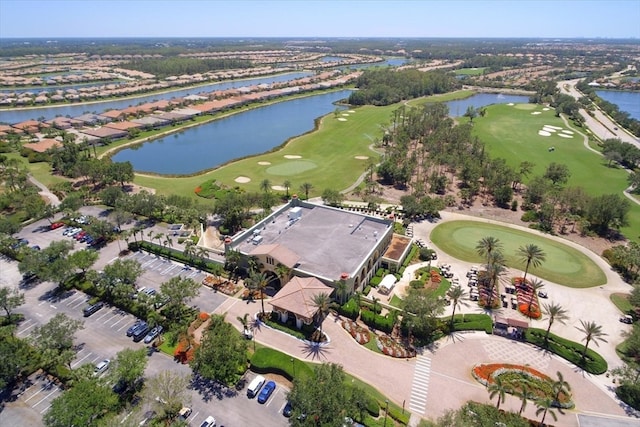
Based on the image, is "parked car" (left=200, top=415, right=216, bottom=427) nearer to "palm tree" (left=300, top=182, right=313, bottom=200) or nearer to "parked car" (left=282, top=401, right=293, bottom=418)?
"parked car" (left=282, top=401, right=293, bottom=418)

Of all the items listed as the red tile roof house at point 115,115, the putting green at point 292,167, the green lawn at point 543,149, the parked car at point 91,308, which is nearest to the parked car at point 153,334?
the parked car at point 91,308

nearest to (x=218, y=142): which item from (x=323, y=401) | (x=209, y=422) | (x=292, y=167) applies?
(x=292, y=167)

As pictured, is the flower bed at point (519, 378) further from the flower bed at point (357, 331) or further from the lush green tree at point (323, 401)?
the lush green tree at point (323, 401)

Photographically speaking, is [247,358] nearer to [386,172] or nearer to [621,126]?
[386,172]

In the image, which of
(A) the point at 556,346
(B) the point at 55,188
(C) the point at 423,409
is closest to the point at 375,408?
(C) the point at 423,409

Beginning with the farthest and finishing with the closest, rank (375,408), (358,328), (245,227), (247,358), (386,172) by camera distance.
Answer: (386,172) → (245,227) → (358,328) → (247,358) → (375,408)

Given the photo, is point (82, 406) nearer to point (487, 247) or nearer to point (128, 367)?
point (128, 367)
